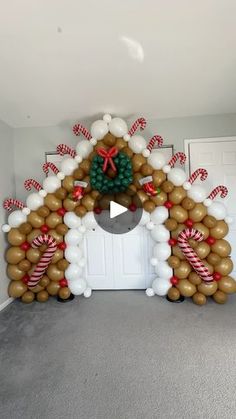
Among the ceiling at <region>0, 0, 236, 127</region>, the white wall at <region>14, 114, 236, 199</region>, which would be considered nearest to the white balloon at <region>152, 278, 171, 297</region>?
the white wall at <region>14, 114, 236, 199</region>

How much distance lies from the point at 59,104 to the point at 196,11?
1662 mm

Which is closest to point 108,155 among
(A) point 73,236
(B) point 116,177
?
(B) point 116,177

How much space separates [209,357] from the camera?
184cm

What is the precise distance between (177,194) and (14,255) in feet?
6.51

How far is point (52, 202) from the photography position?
2816 millimetres

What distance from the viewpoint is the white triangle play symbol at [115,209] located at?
9.47ft

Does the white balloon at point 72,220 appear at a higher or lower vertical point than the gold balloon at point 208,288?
higher

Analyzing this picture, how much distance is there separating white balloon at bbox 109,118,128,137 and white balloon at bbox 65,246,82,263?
141cm

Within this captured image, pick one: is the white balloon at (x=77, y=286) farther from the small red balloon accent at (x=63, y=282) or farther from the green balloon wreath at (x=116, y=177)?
the green balloon wreath at (x=116, y=177)

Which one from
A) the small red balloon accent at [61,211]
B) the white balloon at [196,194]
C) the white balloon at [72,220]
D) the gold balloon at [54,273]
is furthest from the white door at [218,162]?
the gold balloon at [54,273]

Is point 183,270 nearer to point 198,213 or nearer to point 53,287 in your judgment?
point 198,213

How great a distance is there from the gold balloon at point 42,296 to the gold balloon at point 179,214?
1746 millimetres

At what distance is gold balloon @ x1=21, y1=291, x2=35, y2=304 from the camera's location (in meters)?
2.89

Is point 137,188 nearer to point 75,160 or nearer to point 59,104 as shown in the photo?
point 75,160
